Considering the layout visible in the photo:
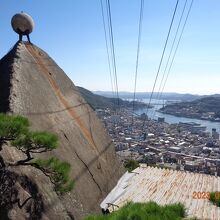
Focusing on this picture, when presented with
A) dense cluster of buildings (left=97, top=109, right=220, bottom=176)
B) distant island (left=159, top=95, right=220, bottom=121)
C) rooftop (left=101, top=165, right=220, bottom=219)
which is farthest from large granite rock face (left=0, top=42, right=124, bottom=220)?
distant island (left=159, top=95, right=220, bottom=121)

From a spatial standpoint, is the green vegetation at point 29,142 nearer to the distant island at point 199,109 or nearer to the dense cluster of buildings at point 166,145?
the dense cluster of buildings at point 166,145

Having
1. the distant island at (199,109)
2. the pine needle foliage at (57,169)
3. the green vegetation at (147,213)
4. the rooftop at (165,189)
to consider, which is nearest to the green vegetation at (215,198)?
the rooftop at (165,189)

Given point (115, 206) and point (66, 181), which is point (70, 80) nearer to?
point (115, 206)

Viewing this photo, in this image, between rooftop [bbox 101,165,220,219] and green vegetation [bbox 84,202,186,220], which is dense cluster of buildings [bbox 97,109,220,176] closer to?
rooftop [bbox 101,165,220,219]

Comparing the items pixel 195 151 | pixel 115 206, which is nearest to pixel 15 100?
pixel 115 206

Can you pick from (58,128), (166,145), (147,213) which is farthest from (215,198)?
(166,145)

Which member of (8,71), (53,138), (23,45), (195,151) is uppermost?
(23,45)
